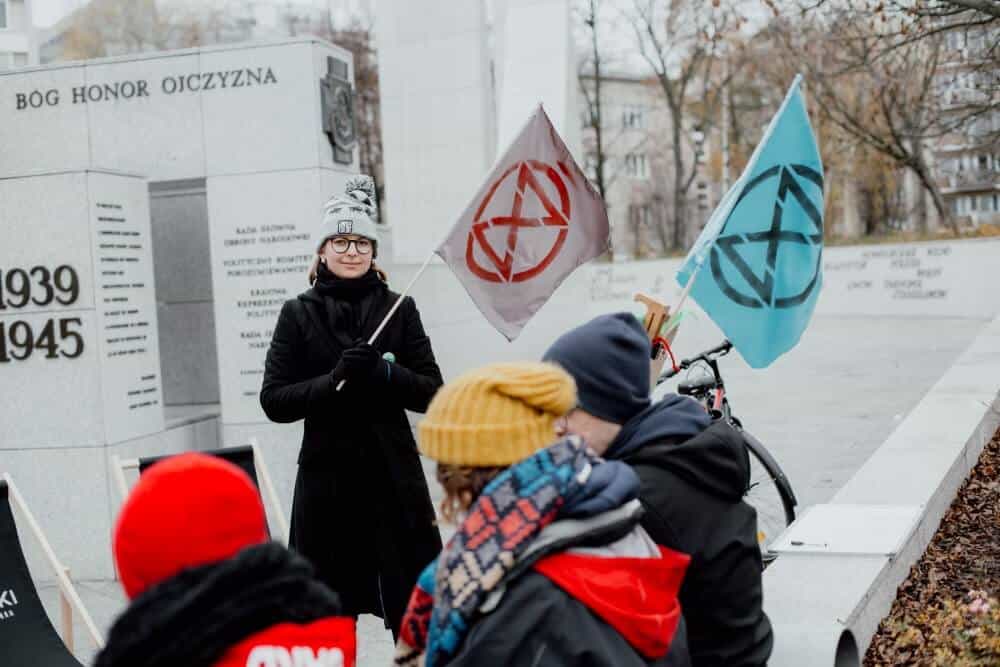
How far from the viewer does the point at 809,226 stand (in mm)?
4668

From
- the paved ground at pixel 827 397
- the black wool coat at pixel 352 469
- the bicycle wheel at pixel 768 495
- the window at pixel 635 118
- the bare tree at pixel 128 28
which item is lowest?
the paved ground at pixel 827 397

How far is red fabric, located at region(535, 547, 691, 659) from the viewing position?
7.23ft

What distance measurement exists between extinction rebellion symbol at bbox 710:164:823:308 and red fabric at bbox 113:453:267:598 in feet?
9.02

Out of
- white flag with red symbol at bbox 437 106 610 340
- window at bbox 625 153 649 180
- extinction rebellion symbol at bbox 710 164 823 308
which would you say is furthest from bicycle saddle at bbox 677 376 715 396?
window at bbox 625 153 649 180

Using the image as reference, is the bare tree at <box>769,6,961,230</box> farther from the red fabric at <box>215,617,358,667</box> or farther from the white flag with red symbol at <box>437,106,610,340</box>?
the red fabric at <box>215,617,358,667</box>

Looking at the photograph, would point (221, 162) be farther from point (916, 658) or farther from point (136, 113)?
point (916, 658)

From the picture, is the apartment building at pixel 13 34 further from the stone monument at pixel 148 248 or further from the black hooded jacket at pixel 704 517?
the black hooded jacket at pixel 704 517

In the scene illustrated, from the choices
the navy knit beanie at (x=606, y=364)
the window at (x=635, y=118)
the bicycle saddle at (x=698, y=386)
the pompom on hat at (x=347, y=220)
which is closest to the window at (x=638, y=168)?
the window at (x=635, y=118)

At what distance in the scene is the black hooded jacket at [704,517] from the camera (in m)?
2.77

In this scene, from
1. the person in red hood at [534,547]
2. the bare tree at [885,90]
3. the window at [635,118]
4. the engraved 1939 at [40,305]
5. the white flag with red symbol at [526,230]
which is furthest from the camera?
the window at [635,118]

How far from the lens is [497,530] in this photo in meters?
2.20

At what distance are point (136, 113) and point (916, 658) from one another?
238 inches

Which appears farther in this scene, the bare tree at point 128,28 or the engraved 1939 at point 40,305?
the bare tree at point 128,28

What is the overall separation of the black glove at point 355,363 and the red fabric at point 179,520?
2069mm
